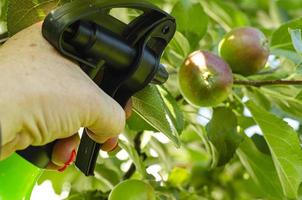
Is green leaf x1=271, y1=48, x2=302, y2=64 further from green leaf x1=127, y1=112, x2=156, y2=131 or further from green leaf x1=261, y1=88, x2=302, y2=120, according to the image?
green leaf x1=127, y1=112, x2=156, y2=131

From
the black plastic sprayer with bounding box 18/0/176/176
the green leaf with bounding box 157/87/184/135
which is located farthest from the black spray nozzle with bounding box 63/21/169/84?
the green leaf with bounding box 157/87/184/135

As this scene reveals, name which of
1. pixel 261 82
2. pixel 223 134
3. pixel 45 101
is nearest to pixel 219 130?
pixel 223 134

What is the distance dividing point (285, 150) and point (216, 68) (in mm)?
210

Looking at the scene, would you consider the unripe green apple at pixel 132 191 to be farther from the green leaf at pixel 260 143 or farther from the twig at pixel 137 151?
the green leaf at pixel 260 143

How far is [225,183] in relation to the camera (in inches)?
74.4

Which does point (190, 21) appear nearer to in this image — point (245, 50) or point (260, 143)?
point (245, 50)

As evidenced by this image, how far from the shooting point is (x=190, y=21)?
140 centimetres

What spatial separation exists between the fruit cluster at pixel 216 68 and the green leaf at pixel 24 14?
14.5 inches

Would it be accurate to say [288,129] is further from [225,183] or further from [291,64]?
[225,183]

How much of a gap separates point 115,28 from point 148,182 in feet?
1.50

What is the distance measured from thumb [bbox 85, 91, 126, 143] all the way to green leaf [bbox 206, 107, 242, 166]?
1.64 feet

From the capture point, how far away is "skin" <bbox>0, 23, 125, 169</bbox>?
69 centimetres

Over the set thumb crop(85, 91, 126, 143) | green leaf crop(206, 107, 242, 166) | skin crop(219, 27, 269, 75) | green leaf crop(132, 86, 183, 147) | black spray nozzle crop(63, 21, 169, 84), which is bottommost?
green leaf crop(206, 107, 242, 166)

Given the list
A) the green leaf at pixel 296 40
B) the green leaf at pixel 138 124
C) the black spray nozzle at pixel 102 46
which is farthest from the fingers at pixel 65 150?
the green leaf at pixel 296 40
